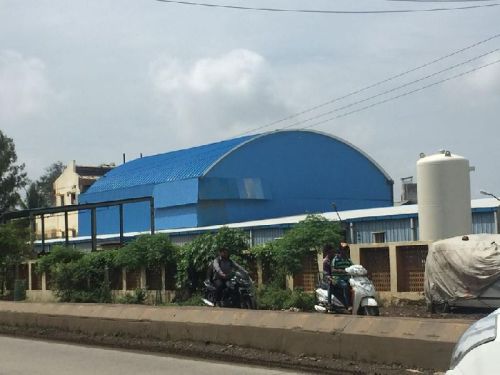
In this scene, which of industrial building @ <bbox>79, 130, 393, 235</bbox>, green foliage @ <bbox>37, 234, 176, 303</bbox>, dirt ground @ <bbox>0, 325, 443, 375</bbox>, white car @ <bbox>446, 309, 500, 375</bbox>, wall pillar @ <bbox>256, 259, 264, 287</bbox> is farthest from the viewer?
industrial building @ <bbox>79, 130, 393, 235</bbox>

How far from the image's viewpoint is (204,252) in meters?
20.4

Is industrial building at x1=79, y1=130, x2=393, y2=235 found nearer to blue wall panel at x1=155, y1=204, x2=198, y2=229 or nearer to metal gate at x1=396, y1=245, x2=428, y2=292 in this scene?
blue wall panel at x1=155, y1=204, x2=198, y2=229

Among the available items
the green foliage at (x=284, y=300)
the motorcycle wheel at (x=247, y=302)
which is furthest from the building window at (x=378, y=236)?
the motorcycle wheel at (x=247, y=302)

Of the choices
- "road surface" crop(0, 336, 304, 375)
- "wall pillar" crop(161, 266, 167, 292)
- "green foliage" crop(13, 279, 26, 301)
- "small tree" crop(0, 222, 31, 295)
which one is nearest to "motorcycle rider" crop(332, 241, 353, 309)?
"road surface" crop(0, 336, 304, 375)

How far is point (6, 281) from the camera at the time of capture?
102 feet

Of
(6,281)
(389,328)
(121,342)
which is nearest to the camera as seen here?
(389,328)

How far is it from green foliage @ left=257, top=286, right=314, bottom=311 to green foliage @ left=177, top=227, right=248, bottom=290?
1850 mm

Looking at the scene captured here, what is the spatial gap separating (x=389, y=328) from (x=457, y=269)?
5644mm

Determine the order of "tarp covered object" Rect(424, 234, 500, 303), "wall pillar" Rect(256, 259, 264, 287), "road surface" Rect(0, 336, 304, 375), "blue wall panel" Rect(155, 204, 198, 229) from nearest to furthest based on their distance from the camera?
"road surface" Rect(0, 336, 304, 375) < "tarp covered object" Rect(424, 234, 500, 303) < "wall pillar" Rect(256, 259, 264, 287) < "blue wall panel" Rect(155, 204, 198, 229)

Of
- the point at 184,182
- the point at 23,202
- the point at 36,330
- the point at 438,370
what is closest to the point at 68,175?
the point at 23,202

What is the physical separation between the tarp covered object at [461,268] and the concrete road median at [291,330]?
4.99 meters

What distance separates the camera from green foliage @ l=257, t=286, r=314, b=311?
17578 millimetres

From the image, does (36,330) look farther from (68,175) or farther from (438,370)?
(68,175)

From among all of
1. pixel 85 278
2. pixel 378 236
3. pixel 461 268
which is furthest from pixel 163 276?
pixel 378 236
